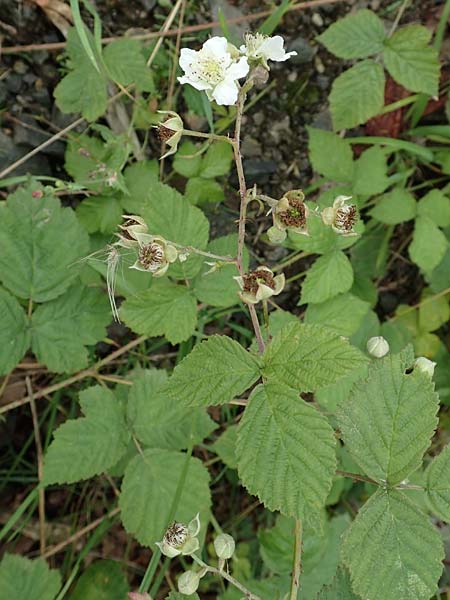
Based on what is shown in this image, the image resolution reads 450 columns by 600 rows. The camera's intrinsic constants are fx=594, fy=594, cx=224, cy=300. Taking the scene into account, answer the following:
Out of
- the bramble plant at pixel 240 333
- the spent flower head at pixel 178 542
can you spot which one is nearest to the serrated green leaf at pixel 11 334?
the bramble plant at pixel 240 333

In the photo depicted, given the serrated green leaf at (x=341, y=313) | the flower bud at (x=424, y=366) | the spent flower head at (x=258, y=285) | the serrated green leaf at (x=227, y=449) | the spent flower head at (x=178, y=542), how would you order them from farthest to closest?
the serrated green leaf at (x=227, y=449)
the serrated green leaf at (x=341, y=313)
the flower bud at (x=424, y=366)
the spent flower head at (x=178, y=542)
the spent flower head at (x=258, y=285)

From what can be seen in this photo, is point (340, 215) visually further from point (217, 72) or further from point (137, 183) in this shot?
point (137, 183)

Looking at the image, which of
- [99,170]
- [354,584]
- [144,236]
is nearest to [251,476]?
[354,584]

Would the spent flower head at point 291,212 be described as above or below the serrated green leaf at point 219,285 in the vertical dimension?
above

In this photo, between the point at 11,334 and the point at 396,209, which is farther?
the point at 396,209

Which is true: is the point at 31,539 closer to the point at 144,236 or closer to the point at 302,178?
the point at 144,236

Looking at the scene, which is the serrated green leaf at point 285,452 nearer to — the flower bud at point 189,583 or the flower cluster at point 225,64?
the flower bud at point 189,583

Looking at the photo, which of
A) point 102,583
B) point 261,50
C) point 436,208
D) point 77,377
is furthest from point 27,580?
point 436,208
